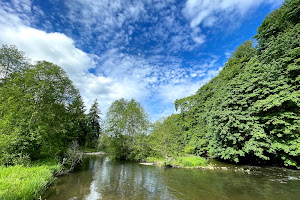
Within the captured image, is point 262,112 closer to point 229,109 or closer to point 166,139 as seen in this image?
point 229,109

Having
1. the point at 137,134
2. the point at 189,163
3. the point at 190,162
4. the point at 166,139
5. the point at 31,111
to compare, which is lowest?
the point at 189,163

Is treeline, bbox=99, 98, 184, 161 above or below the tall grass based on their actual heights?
above

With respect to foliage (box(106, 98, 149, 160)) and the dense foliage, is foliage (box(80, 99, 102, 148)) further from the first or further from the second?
the dense foliage

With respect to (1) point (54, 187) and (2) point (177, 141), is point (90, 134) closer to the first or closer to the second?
(2) point (177, 141)

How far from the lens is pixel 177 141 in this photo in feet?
70.4

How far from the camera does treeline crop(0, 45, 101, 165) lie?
10.4 m

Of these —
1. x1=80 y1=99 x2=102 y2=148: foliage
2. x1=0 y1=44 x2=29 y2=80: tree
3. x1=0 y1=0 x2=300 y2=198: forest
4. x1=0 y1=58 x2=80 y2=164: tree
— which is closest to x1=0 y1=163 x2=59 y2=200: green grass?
x1=0 y1=0 x2=300 y2=198: forest

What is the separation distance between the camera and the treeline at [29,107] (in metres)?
10.4

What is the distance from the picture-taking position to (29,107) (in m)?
11.5

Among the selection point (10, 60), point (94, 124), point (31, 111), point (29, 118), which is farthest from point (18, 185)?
point (94, 124)

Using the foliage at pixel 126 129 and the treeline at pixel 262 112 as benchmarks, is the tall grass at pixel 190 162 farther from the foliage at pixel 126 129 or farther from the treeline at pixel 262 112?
the foliage at pixel 126 129

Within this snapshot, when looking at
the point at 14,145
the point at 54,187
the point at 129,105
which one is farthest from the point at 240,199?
the point at 129,105

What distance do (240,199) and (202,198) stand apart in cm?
204

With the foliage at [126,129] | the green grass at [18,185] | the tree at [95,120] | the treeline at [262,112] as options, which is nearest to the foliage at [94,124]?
the tree at [95,120]
